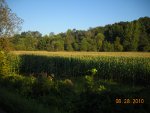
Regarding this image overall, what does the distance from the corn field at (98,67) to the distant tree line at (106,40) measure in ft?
142

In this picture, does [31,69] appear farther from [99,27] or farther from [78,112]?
[99,27]

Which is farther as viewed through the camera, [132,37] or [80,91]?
[132,37]

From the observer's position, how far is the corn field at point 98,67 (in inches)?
1085

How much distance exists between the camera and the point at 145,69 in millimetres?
26734

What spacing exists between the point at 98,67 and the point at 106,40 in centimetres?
6815

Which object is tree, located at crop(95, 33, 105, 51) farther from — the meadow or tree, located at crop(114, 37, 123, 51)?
the meadow

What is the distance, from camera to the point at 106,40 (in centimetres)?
9944

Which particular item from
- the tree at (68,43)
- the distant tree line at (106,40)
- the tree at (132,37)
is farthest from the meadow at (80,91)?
the tree at (68,43)

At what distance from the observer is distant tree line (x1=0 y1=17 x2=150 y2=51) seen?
89044 millimetres

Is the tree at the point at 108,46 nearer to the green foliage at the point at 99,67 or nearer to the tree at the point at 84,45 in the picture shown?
the tree at the point at 84,45
